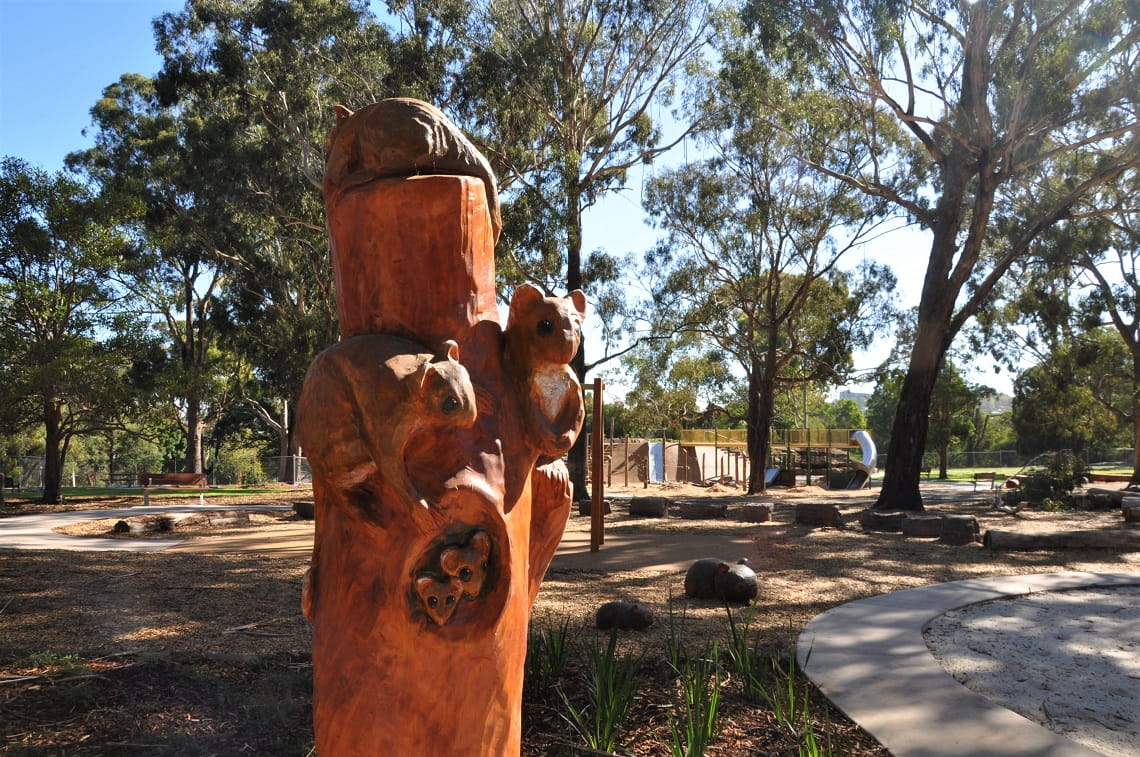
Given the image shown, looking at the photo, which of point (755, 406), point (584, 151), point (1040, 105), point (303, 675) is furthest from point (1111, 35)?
point (303, 675)

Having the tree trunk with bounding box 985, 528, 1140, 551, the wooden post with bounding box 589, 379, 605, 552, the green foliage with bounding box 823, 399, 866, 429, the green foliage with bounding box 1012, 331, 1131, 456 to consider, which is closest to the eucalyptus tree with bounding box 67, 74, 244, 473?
the wooden post with bounding box 589, 379, 605, 552

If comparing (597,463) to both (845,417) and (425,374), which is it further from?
(845,417)

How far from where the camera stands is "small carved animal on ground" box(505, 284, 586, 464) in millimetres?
1725

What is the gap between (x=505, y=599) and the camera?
156 centimetres

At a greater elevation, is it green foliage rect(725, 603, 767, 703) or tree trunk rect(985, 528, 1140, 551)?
green foliage rect(725, 603, 767, 703)

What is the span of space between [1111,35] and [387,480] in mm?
19510

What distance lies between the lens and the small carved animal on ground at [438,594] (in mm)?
1482

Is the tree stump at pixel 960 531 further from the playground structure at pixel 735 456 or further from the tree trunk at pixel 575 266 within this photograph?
the playground structure at pixel 735 456

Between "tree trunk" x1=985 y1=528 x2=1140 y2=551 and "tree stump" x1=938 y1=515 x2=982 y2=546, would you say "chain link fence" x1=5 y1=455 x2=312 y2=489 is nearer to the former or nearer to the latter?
"tree stump" x1=938 y1=515 x2=982 y2=546

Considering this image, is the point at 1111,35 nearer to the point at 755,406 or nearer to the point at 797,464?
the point at 755,406

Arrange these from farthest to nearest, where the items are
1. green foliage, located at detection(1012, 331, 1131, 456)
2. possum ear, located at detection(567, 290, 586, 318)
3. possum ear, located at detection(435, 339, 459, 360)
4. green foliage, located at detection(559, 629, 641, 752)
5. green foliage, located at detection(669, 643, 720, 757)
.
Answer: green foliage, located at detection(1012, 331, 1131, 456)
green foliage, located at detection(559, 629, 641, 752)
green foliage, located at detection(669, 643, 720, 757)
possum ear, located at detection(567, 290, 586, 318)
possum ear, located at detection(435, 339, 459, 360)

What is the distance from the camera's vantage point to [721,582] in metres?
7.36

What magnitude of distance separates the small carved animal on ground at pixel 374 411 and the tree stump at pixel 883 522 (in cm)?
1360

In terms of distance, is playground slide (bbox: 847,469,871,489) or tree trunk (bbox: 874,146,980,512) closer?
tree trunk (bbox: 874,146,980,512)
